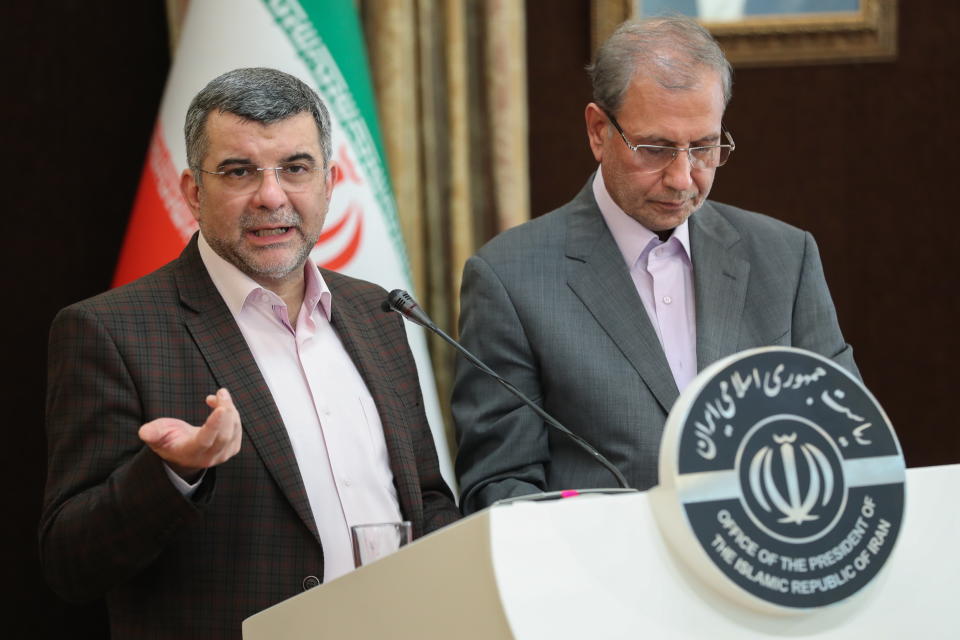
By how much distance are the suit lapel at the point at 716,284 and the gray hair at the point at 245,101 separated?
0.81 meters

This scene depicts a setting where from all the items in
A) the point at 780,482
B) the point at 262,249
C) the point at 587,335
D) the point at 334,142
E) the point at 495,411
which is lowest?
the point at 495,411

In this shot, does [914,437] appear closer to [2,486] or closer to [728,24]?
[728,24]

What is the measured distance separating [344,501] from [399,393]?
0.29 m

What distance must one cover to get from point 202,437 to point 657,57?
45.5 inches

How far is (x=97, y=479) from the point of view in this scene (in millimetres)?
1835

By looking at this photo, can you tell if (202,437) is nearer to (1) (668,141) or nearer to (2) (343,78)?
(1) (668,141)

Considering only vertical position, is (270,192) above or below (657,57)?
below

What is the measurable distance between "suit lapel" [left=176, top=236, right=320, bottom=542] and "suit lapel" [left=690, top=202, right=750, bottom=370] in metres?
0.79

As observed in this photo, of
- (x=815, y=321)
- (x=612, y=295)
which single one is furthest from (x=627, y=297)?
(x=815, y=321)

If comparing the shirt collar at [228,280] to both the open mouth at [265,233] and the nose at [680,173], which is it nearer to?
the open mouth at [265,233]

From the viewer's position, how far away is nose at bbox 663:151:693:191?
2189 mm

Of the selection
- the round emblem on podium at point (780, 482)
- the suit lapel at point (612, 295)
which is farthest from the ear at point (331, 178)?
the round emblem on podium at point (780, 482)

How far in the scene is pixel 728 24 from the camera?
3777 mm

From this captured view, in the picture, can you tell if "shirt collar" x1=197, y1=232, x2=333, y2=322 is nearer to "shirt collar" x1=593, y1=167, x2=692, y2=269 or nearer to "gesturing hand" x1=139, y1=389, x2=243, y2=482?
"gesturing hand" x1=139, y1=389, x2=243, y2=482
